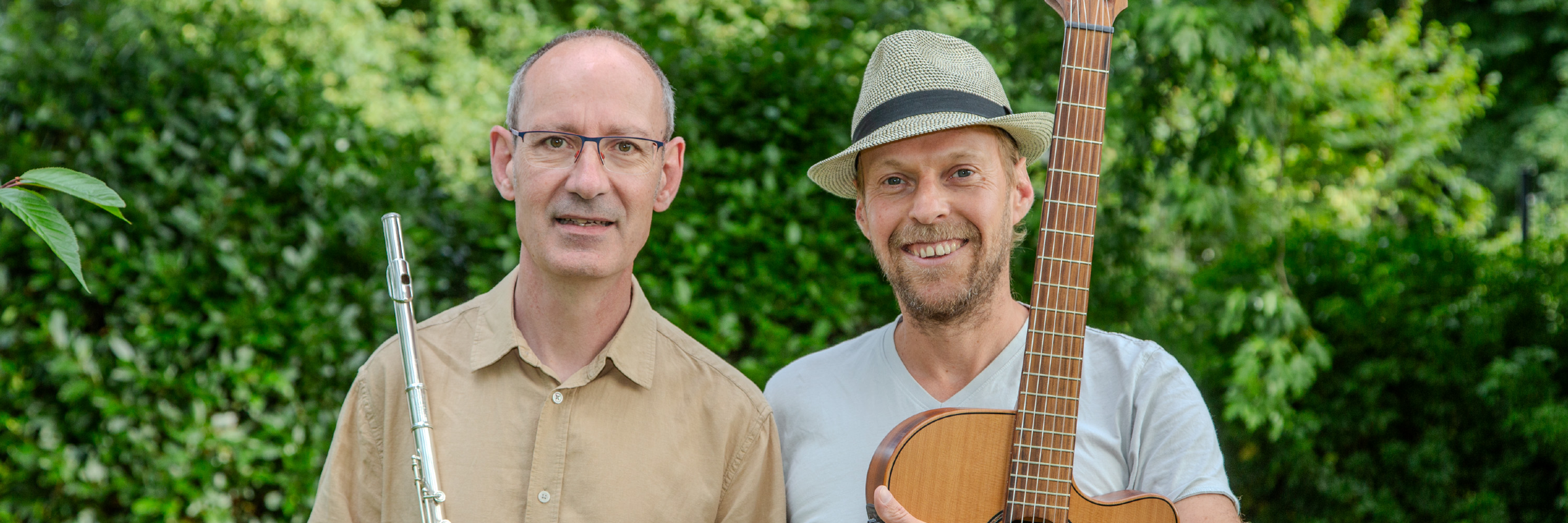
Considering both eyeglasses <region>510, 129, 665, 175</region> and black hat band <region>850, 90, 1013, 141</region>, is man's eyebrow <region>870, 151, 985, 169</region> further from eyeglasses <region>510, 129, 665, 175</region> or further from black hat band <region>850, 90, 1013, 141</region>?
eyeglasses <region>510, 129, 665, 175</region>

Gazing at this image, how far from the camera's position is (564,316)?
2.27 meters

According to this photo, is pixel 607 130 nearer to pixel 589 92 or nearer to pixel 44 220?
pixel 589 92

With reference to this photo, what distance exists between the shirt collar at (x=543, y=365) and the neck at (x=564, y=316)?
0.02 meters

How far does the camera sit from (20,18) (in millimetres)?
3934

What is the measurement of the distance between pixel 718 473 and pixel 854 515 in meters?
0.30

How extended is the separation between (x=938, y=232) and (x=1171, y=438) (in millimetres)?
627

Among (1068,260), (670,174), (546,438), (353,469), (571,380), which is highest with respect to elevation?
(670,174)

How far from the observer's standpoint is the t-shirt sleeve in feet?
6.91

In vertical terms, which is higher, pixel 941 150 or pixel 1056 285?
pixel 941 150

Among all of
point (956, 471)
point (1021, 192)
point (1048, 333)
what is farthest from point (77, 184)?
point (1021, 192)

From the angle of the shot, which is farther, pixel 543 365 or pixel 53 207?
pixel 543 365

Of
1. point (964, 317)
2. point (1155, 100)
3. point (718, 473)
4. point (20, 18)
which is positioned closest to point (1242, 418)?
point (1155, 100)

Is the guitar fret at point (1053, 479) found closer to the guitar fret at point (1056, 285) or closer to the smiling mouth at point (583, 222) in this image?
the guitar fret at point (1056, 285)

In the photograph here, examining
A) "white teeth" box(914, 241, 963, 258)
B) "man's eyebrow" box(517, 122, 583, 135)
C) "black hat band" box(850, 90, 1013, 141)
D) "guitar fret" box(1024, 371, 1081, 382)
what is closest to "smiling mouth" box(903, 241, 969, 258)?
"white teeth" box(914, 241, 963, 258)
